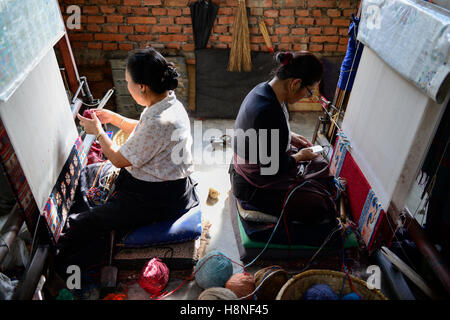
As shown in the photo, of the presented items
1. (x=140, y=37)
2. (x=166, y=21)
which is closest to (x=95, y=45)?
(x=140, y=37)

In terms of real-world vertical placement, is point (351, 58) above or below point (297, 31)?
above

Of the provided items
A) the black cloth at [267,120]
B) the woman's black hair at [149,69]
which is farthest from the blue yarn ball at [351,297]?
the woman's black hair at [149,69]

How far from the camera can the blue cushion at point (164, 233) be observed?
217 centimetres

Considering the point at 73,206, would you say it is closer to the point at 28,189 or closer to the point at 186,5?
the point at 28,189

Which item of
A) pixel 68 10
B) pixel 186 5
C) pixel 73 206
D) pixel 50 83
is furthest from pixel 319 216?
pixel 68 10

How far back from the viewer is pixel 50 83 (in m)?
2.12

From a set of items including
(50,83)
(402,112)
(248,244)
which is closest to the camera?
(402,112)

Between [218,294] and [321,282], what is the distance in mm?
594

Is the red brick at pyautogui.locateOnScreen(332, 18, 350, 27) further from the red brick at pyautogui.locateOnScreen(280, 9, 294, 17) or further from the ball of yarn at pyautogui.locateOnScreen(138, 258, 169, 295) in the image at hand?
the ball of yarn at pyautogui.locateOnScreen(138, 258, 169, 295)

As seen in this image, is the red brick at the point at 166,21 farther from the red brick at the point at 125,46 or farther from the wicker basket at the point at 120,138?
the wicker basket at the point at 120,138

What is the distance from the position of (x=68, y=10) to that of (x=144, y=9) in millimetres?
806

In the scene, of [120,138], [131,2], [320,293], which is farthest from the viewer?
[131,2]

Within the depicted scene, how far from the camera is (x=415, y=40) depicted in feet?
5.85

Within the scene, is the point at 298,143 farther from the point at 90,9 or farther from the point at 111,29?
the point at 90,9
